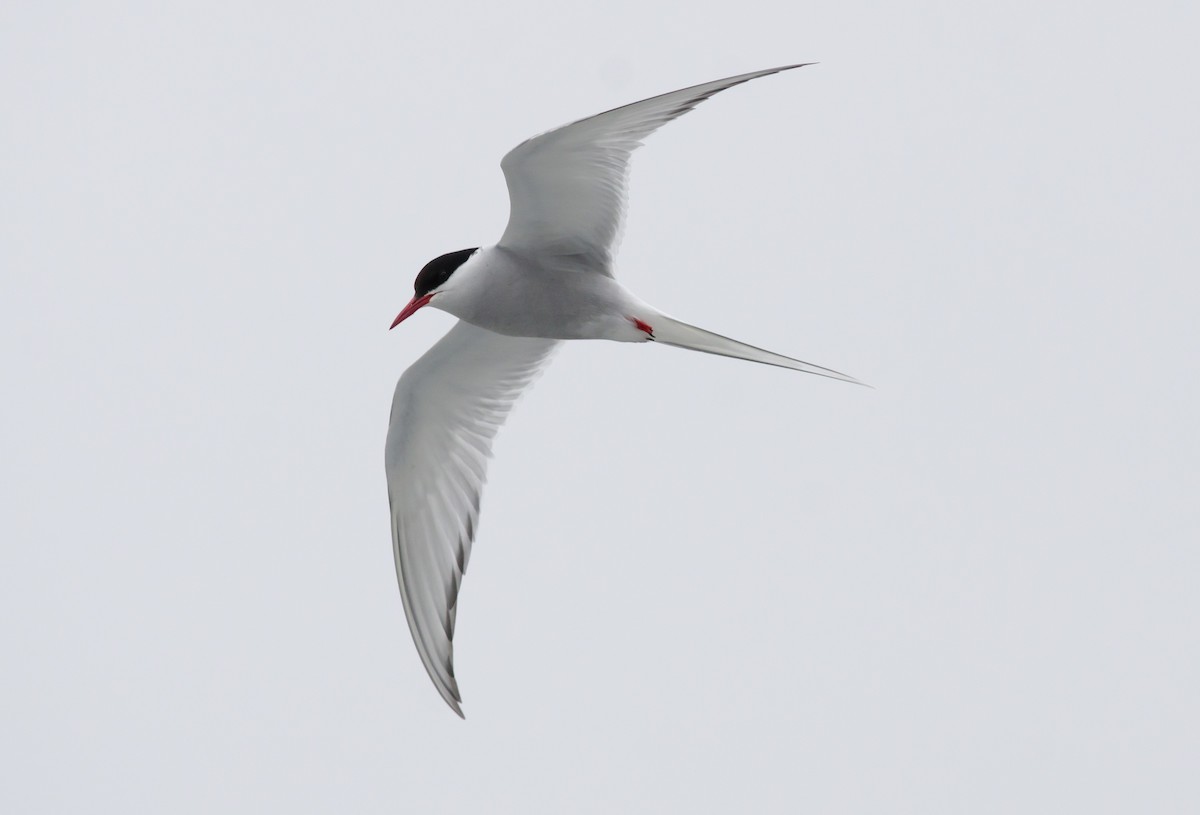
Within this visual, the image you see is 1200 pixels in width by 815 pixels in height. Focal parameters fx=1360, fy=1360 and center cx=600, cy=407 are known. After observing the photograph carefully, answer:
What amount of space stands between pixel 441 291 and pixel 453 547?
1.37 metres

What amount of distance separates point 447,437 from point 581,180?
1.73 meters

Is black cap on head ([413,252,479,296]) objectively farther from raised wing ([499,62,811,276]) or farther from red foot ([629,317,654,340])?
red foot ([629,317,654,340])

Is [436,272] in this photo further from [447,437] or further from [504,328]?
[447,437]

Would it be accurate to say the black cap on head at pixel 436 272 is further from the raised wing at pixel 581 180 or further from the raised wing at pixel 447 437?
the raised wing at pixel 447 437

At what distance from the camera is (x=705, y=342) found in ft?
19.6

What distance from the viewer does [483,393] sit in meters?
6.80

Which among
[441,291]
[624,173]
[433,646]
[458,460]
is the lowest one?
[433,646]

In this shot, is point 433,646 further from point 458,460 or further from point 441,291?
point 441,291

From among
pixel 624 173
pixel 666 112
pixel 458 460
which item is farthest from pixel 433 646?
pixel 666 112

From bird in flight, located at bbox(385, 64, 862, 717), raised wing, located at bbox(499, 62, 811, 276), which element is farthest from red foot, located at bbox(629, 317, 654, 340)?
raised wing, located at bbox(499, 62, 811, 276)

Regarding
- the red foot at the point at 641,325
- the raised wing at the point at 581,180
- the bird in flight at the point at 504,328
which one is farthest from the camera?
the red foot at the point at 641,325

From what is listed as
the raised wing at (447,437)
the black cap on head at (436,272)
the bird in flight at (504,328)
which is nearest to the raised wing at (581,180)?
the bird in flight at (504,328)

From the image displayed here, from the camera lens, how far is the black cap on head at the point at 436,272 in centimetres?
586

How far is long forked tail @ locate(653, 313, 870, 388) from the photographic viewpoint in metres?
5.88
